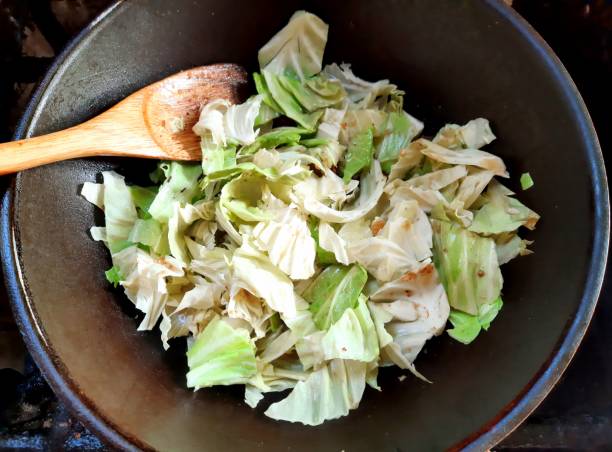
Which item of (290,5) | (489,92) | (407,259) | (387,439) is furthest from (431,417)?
(290,5)

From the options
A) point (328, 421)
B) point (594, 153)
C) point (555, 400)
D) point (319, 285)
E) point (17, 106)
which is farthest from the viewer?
point (17, 106)

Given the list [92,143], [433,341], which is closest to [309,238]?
[433,341]

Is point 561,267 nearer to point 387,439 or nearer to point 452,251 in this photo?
point 452,251

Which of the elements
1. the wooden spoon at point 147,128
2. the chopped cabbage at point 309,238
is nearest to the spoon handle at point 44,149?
the wooden spoon at point 147,128

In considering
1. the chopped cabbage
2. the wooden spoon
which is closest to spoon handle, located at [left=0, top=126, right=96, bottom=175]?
the wooden spoon

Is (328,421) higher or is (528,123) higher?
(528,123)

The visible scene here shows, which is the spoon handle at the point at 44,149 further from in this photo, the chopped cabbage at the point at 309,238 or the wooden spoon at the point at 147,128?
the chopped cabbage at the point at 309,238
